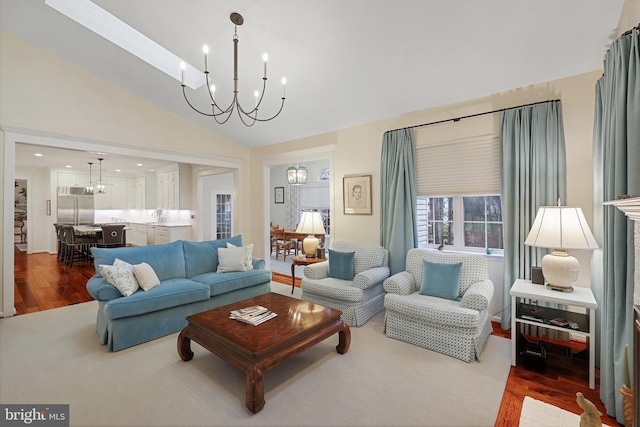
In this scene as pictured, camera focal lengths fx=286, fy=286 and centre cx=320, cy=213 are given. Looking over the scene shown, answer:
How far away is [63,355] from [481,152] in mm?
4850

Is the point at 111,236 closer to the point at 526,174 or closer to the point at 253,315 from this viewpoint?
the point at 253,315

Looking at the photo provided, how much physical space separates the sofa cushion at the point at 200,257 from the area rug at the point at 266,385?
105 centimetres

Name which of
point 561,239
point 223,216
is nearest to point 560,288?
point 561,239

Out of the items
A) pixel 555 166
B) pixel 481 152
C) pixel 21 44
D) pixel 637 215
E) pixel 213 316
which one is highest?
pixel 21 44

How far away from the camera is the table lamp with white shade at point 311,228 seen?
4449 millimetres

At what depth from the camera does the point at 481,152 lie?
3406 millimetres

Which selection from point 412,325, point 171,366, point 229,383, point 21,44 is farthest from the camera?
point 21,44

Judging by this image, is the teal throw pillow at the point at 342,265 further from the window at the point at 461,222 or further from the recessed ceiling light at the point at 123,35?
the recessed ceiling light at the point at 123,35

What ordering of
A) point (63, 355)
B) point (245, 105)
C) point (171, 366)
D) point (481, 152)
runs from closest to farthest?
1. point (171, 366)
2. point (63, 355)
3. point (481, 152)
4. point (245, 105)

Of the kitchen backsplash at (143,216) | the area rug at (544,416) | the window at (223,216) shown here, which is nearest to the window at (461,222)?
the area rug at (544,416)

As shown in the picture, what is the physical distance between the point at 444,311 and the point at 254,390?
5.71 feet

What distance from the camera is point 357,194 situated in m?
4.52

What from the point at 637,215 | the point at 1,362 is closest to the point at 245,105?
the point at 1,362

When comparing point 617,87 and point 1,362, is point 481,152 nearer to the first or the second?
point 617,87
